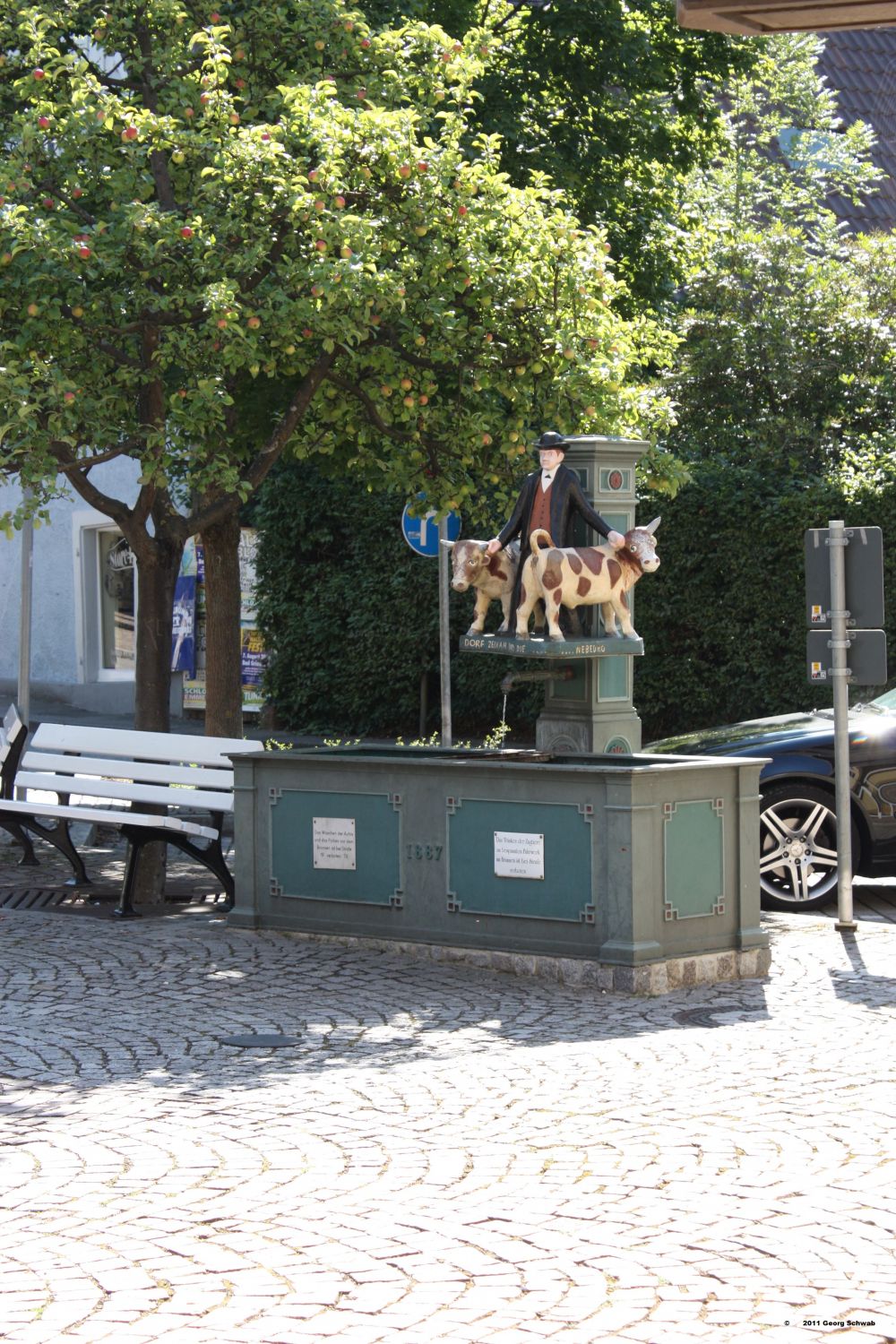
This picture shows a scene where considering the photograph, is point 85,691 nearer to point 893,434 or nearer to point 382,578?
point 382,578

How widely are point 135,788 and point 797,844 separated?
4.00 meters

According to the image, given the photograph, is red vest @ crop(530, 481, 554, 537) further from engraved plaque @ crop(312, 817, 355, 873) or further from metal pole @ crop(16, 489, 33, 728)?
metal pole @ crop(16, 489, 33, 728)

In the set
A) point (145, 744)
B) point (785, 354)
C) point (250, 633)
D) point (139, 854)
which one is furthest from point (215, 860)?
point (250, 633)

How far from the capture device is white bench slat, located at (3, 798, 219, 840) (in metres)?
10.4

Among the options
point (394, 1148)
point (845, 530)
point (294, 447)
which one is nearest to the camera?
point (394, 1148)

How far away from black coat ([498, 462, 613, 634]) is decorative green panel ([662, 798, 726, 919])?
1.79m

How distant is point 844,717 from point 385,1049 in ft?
14.2

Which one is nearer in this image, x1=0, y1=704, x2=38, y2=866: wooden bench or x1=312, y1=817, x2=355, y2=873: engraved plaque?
x1=312, y1=817, x2=355, y2=873: engraved plaque

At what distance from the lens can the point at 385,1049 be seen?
7223 mm

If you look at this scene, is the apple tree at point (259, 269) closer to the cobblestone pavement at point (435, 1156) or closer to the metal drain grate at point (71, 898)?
the metal drain grate at point (71, 898)

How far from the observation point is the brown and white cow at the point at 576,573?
32.2 feet

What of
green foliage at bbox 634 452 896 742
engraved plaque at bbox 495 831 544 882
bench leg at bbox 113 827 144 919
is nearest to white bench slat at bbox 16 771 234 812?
bench leg at bbox 113 827 144 919

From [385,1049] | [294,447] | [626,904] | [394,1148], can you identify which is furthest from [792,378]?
[394,1148]

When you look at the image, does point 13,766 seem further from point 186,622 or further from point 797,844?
point 186,622
